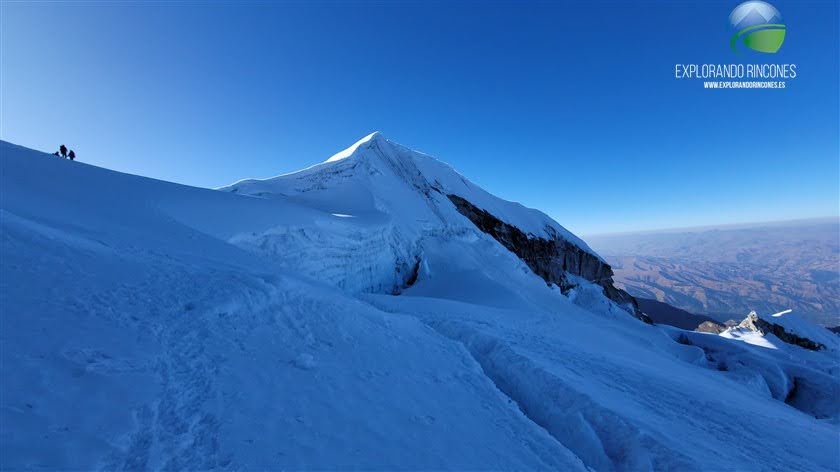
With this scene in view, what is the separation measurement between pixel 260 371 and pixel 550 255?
127 ft

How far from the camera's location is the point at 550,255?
130 ft

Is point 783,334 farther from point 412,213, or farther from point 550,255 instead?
point 412,213

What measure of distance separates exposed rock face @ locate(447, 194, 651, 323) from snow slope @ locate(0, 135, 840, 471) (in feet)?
69.7

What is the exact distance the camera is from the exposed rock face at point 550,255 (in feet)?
113

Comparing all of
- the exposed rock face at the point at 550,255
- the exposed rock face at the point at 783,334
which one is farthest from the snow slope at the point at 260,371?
the exposed rock face at the point at 783,334

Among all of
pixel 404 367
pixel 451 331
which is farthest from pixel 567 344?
pixel 404 367

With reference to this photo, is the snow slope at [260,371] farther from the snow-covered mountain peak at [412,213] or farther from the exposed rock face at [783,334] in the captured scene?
the exposed rock face at [783,334]

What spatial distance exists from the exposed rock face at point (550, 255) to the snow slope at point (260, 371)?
69.7ft

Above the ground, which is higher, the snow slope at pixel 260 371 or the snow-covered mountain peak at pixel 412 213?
the snow-covered mountain peak at pixel 412 213

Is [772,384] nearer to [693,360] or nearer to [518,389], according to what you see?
[693,360]

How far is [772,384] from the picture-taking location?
63.4 ft

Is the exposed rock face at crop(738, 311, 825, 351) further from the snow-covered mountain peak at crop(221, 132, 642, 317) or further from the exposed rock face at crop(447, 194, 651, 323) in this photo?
the snow-covered mountain peak at crop(221, 132, 642, 317)

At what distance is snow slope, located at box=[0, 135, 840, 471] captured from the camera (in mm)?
3729

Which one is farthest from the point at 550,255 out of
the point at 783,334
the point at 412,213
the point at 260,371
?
the point at 260,371
